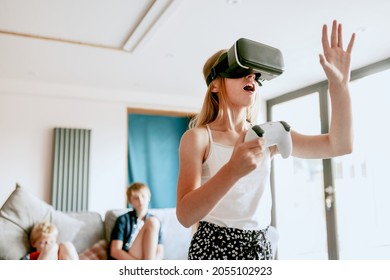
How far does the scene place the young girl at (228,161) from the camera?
605 mm

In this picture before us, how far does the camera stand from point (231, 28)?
7.14 feet

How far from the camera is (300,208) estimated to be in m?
3.49

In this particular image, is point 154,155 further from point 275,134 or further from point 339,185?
point 275,134

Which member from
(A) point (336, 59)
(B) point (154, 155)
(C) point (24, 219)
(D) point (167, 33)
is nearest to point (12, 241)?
(C) point (24, 219)

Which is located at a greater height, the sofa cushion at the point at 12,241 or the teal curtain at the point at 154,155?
the teal curtain at the point at 154,155

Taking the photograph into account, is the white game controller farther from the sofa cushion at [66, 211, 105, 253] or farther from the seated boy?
the sofa cushion at [66, 211, 105, 253]

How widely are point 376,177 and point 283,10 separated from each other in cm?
162

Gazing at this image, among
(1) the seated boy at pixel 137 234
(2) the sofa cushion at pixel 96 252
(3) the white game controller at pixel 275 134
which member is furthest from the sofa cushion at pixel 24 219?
(3) the white game controller at pixel 275 134

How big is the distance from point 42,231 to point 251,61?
1751 mm

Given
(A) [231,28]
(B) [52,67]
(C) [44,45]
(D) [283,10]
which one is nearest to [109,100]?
(B) [52,67]

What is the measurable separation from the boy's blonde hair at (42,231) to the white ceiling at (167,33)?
1245mm

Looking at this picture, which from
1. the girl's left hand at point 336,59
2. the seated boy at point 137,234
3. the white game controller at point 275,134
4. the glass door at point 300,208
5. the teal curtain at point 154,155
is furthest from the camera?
the teal curtain at point 154,155

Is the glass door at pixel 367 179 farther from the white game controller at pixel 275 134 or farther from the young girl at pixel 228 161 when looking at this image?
the white game controller at pixel 275 134

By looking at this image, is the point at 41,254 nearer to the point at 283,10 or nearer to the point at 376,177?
the point at 283,10
